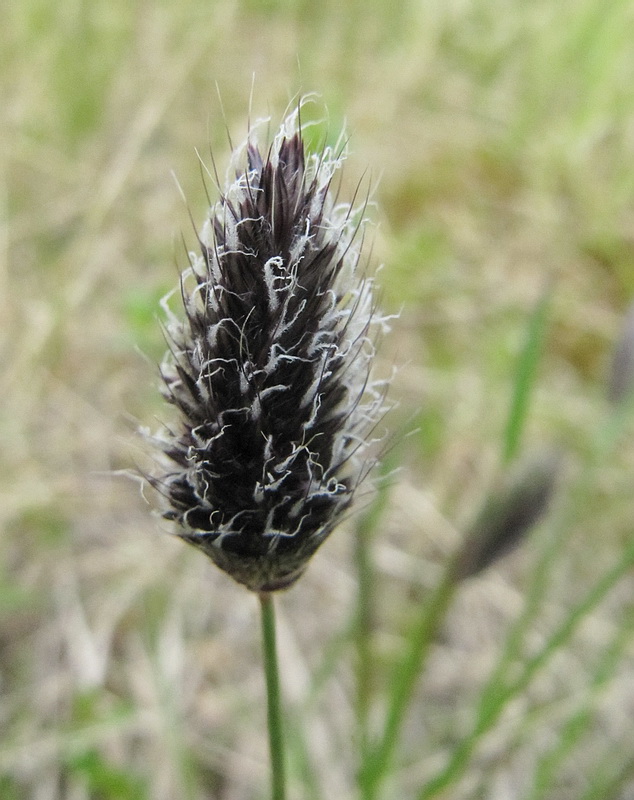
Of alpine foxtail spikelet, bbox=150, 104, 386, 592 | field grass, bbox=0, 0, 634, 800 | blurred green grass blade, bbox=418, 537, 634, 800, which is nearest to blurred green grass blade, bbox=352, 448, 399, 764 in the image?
field grass, bbox=0, 0, 634, 800

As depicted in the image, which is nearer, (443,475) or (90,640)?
(90,640)

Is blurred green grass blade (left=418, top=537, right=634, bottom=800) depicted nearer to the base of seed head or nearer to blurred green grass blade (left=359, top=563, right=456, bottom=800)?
blurred green grass blade (left=359, top=563, right=456, bottom=800)

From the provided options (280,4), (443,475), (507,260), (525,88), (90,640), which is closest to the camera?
(90,640)

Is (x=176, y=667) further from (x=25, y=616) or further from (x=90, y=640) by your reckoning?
(x=25, y=616)

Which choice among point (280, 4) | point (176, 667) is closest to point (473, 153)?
point (280, 4)

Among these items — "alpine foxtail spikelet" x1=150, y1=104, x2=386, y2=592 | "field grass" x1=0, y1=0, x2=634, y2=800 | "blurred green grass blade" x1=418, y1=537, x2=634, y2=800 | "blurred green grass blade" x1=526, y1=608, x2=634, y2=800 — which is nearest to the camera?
"alpine foxtail spikelet" x1=150, y1=104, x2=386, y2=592

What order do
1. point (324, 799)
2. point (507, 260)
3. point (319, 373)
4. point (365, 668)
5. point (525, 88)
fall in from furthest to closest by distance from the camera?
point (525, 88) < point (507, 260) < point (324, 799) < point (365, 668) < point (319, 373)
